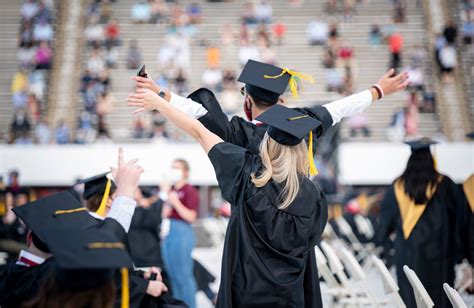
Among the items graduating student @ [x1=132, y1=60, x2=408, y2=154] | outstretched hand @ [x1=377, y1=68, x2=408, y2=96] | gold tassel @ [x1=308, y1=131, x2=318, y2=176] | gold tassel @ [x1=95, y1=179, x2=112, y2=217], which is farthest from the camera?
outstretched hand @ [x1=377, y1=68, x2=408, y2=96]

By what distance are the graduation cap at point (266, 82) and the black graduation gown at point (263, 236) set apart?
83cm

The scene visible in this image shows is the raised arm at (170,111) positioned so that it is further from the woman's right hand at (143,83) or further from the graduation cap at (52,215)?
the graduation cap at (52,215)

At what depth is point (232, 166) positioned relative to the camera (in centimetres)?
448

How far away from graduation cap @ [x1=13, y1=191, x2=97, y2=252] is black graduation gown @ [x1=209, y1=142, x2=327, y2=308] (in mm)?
807

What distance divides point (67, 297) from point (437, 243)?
4.32m

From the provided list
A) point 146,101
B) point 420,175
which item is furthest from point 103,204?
point 420,175

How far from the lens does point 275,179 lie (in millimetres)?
4480

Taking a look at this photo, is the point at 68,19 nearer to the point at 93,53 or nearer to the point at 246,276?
the point at 93,53

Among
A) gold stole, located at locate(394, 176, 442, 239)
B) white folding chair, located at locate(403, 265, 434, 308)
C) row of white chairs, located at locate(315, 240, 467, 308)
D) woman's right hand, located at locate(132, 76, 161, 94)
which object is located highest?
woman's right hand, located at locate(132, 76, 161, 94)

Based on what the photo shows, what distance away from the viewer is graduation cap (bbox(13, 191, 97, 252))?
391cm

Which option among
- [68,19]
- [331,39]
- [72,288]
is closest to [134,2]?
[68,19]

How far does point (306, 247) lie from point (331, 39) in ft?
66.9

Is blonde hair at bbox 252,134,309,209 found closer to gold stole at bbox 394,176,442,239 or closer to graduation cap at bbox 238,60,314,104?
graduation cap at bbox 238,60,314,104

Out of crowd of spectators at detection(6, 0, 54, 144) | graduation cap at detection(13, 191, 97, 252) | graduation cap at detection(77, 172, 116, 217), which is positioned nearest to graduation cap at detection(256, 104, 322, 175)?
graduation cap at detection(13, 191, 97, 252)
